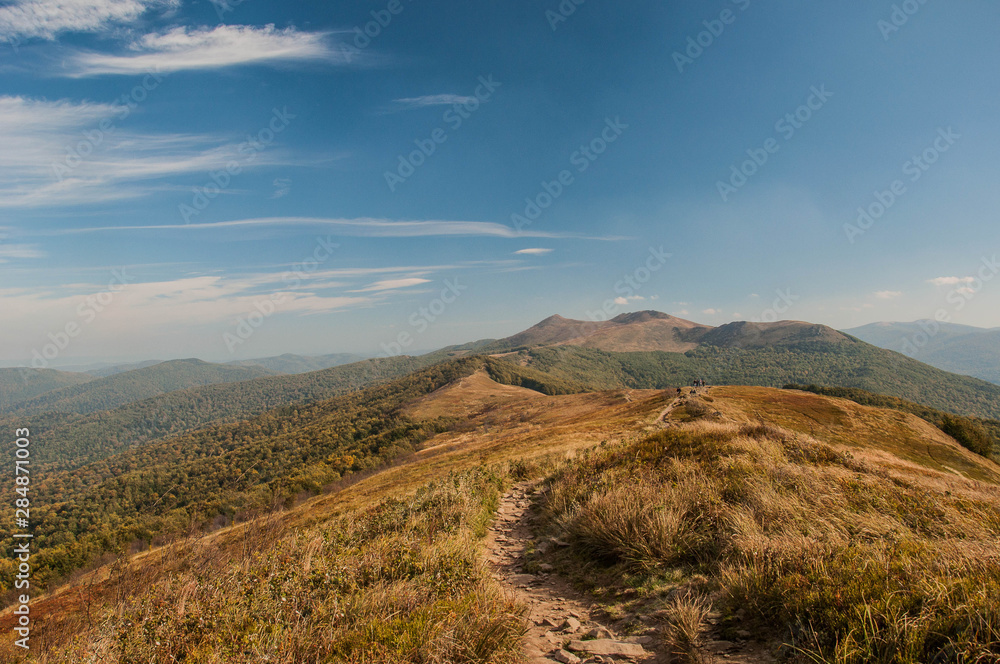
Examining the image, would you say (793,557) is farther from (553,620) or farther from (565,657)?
(553,620)

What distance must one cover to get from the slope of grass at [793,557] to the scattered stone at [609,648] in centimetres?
Result: 37

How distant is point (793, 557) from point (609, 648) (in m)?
2.34

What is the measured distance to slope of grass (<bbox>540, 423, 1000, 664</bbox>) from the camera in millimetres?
3107

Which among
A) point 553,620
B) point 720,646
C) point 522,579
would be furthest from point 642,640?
point 522,579

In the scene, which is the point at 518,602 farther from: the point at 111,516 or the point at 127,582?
the point at 111,516

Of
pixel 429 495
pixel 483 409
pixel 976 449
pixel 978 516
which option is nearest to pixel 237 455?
pixel 483 409

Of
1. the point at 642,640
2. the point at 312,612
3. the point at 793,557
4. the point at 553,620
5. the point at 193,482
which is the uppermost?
the point at 793,557

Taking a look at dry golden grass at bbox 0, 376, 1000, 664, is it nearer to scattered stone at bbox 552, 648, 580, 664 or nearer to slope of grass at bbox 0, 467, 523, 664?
slope of grass at bbox 0, 467, 523, 664

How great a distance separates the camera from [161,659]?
4.02 m

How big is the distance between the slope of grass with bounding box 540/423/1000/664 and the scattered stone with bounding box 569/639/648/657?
37cm

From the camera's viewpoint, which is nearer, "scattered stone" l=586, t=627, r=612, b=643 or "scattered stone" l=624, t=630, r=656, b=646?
"scattered stone" l=624, t=630, r=656, b=646

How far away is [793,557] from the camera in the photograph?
170 inches

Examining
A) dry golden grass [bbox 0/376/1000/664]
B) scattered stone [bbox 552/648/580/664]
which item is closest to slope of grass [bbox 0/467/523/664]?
dry golden grass [bbox 0/376/1000/664]

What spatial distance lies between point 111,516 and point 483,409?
4439 inches
